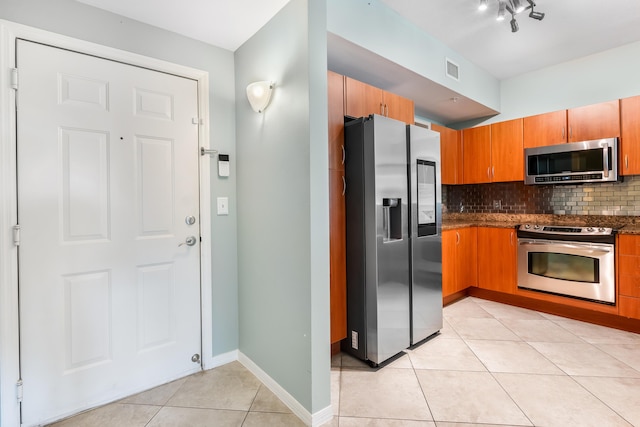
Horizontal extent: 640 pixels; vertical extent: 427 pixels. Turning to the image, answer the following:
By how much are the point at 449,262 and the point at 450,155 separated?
4.81 ft

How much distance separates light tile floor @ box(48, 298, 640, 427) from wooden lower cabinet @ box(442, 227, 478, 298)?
2.87 feet

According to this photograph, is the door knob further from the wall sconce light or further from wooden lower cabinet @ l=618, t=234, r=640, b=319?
wooden lower cabinet @ l=618, t=234, r=640, b=319

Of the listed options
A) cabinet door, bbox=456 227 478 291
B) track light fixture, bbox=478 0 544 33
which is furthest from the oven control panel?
track light fixture, bbox=478 0 544 33

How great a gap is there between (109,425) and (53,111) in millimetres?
1789

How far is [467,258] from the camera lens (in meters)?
3.70

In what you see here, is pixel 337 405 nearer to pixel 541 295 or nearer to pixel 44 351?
pixel 44 351

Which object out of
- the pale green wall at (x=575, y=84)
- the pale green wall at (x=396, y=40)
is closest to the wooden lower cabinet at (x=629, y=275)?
the pale green wall at (x=575, y=84)

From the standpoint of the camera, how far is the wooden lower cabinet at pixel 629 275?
8.68 feet

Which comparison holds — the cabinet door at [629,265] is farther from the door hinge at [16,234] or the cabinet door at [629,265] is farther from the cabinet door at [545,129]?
the door hinge at [16,234]

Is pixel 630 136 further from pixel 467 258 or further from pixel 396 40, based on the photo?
pixel 396 40

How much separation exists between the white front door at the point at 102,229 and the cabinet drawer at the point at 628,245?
3.74 meters

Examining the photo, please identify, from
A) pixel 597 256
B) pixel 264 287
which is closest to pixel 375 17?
pixel 264 287

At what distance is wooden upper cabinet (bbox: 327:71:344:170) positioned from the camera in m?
2.15

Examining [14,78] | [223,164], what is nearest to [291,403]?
[223,164]
